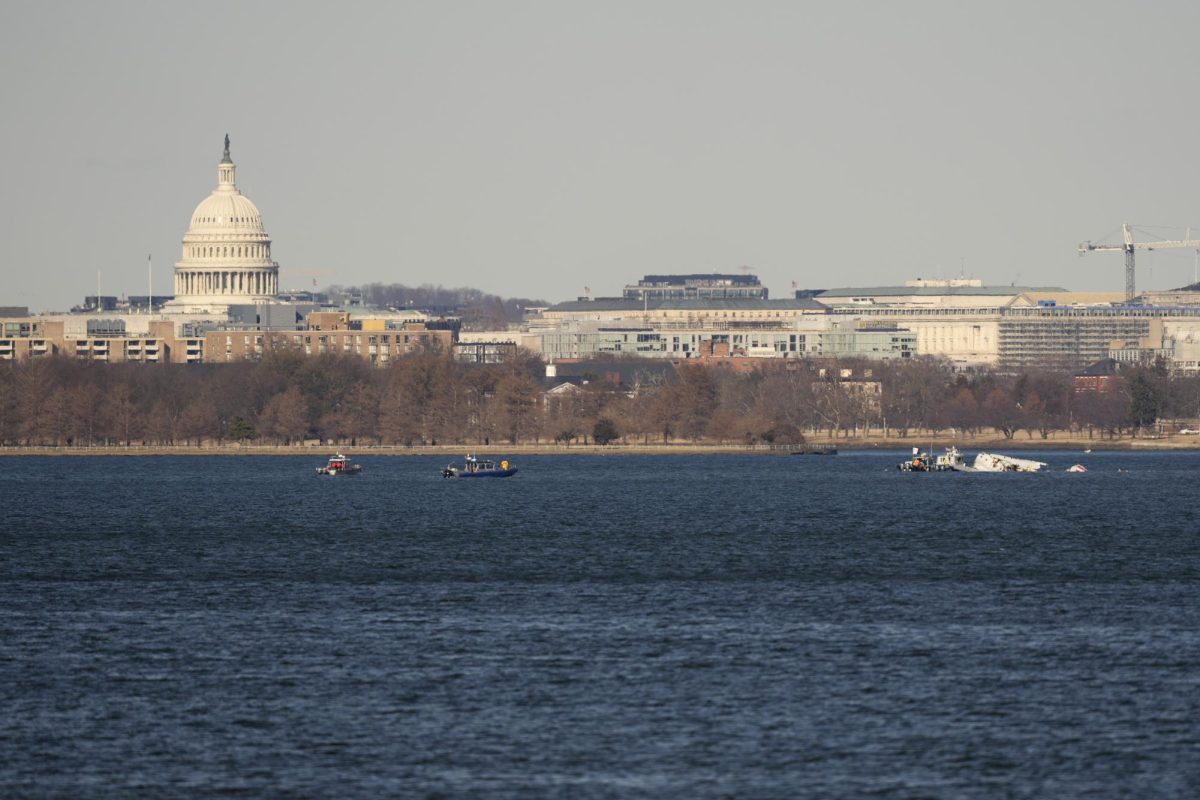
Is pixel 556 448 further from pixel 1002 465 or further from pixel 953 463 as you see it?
pixel 1002 465

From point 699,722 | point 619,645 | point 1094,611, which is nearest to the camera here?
point 699,722

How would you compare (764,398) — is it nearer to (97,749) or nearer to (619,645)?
(619,645)

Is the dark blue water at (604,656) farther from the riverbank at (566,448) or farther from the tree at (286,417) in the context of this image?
the tree at (286,417)

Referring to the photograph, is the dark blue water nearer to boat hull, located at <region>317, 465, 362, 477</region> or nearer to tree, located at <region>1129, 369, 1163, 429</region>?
boat hull, located at <region>317, 465, 362, 477</region>

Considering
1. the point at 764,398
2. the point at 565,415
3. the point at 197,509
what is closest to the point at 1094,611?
the point at 197,509

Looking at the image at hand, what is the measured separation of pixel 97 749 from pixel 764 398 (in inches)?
5653

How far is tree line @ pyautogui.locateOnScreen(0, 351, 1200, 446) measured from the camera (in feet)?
547

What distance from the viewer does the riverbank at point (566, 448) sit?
530ft

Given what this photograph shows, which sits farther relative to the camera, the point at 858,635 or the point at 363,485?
the point at 363,485

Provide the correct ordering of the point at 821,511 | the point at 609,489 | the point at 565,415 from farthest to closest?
the point at 565,415
the point at 609,489
the point at 821,511

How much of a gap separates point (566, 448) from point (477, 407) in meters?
8.20

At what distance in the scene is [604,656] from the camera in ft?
165

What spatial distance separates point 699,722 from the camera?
140 feet

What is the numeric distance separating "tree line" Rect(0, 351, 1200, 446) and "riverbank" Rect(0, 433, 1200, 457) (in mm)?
1295
